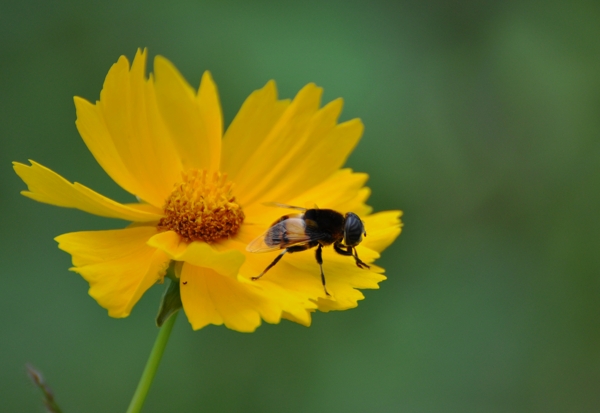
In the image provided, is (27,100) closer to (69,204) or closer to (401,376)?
(69,204)

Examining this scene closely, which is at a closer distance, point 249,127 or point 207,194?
point 207,194

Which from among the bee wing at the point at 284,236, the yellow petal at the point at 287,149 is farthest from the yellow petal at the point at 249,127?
the bee wing at the point at 284,236

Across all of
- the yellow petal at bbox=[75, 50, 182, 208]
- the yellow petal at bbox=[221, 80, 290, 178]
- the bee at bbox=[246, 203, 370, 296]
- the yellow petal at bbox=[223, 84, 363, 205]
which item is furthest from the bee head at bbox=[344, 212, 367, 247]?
the yellow petal at bbox=[75, 50, 182, 208]

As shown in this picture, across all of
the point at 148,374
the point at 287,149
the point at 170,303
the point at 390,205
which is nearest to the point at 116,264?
the point at 170,303

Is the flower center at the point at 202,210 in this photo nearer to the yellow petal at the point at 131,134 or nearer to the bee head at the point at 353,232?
the yellow petal at the point at 131,134

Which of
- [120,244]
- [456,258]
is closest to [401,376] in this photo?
[456,258]

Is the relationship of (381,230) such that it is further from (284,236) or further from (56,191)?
(56,191)
